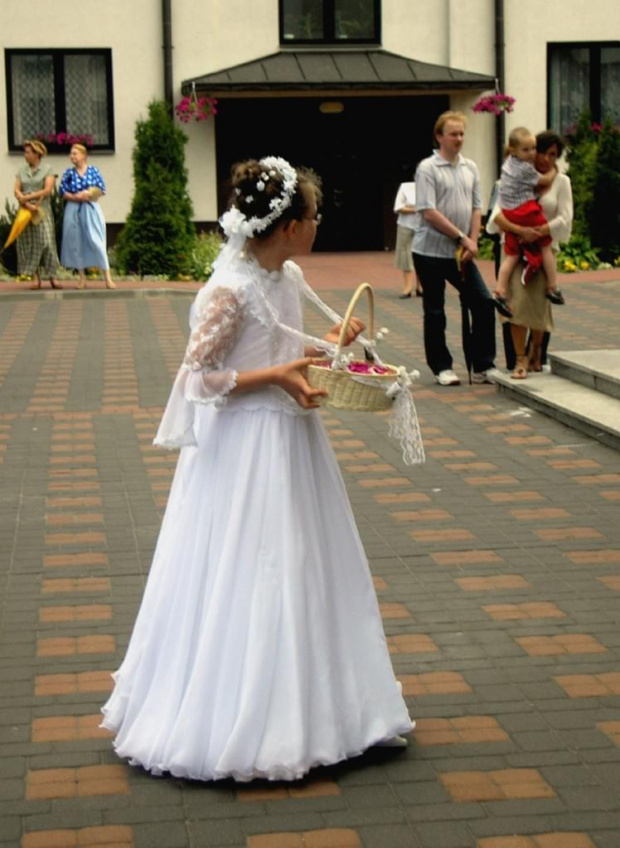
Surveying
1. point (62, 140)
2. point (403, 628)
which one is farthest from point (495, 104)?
point (403, 628)

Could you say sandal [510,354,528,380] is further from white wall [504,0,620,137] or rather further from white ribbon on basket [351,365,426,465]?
white wall [504,0,620,137]

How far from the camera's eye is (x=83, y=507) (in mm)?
8484

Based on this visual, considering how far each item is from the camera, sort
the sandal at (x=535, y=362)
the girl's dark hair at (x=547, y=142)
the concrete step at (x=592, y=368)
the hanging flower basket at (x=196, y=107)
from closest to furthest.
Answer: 1. the concrete step at (x=592, y=368)
2. the girl's dark hair at (x=547, y=142)
3. the sandal at (x=535, y=362)
4. the hanging flower basket at (x=196, y=107)

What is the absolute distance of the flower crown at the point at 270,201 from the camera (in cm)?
461

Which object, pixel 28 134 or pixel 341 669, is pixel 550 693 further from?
pixel 28 134

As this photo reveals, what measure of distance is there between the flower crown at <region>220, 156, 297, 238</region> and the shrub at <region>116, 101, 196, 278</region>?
58.2 feet

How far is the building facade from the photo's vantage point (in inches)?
1029

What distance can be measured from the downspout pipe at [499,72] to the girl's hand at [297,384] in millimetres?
22797

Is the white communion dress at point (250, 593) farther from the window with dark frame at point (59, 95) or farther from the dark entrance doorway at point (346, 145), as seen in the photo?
the dark entrance doorway at point (346, 145)

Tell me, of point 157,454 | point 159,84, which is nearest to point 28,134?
point 159,84

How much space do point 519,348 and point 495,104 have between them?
14822 mm

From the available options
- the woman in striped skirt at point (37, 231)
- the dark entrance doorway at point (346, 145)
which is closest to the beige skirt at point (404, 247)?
the woman in striped skirt at point (37, 231)

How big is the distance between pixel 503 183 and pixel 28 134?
16.2 m

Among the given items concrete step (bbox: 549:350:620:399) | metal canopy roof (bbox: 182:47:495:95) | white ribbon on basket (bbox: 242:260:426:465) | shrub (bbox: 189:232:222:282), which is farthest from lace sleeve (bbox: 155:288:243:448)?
metal canopy roof (bbox: 182:47:495:95)
